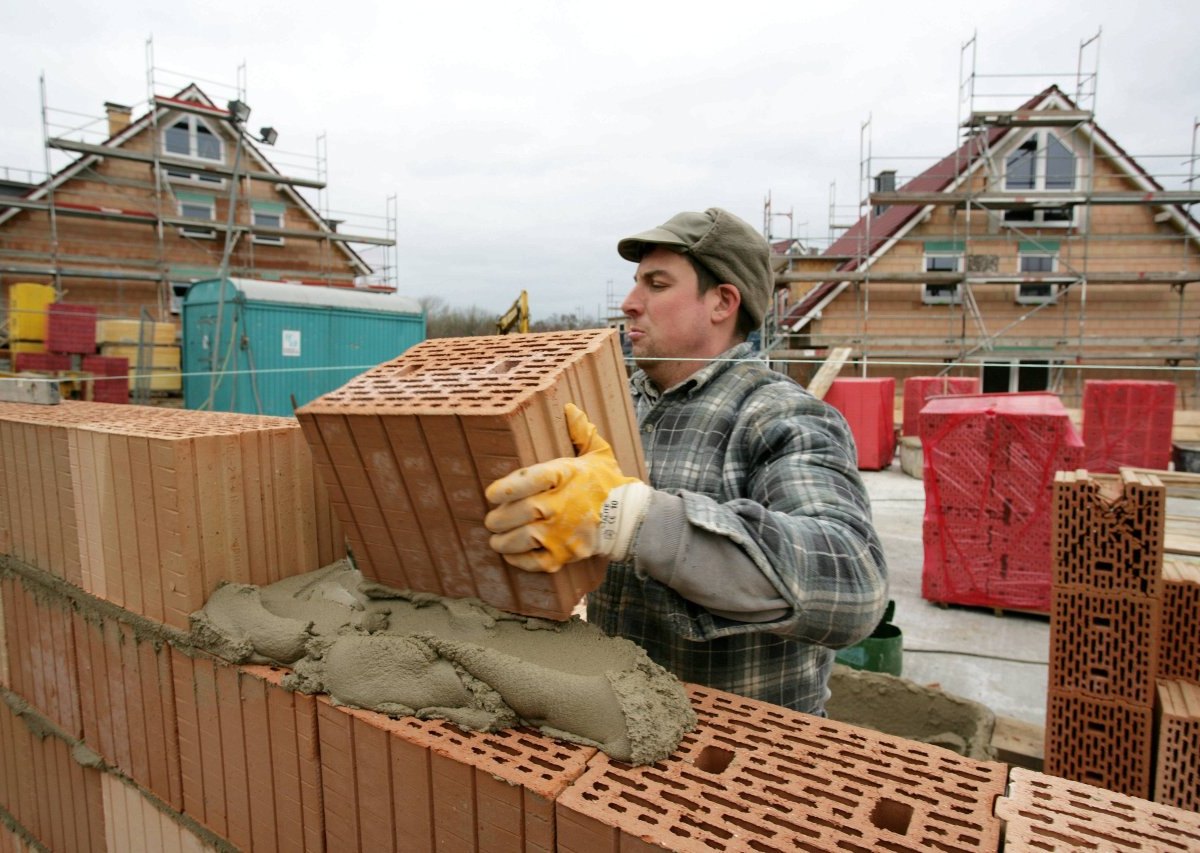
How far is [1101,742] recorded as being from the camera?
3.97 metres

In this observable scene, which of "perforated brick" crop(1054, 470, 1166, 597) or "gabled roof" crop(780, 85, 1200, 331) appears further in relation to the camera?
"gabled roof" crop(780, 85, 1200, 331)

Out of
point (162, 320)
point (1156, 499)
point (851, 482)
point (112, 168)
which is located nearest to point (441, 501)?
point (851, 482)

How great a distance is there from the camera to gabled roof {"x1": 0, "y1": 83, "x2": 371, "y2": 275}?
1853cm

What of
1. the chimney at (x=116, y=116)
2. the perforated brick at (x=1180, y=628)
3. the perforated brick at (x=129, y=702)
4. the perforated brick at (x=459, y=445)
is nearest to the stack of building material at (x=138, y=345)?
the chimney at (x=116, y=116)

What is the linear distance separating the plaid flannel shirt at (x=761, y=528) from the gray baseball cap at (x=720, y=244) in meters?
0.22

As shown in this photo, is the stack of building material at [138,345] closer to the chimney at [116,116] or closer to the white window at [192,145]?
the white window at [192,145]

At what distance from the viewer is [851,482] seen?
1.80 m

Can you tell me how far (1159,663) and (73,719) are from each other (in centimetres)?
532

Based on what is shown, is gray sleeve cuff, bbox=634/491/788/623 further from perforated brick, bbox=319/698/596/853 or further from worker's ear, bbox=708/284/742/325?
worker's ear, bbox=708/284/742/325

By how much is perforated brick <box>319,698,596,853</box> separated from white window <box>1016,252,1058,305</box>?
2151cm

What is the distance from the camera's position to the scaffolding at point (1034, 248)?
18078mm

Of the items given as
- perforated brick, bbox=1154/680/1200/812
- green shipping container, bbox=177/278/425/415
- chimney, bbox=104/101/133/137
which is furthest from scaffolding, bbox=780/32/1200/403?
chimney, bbox=104/101/133/137

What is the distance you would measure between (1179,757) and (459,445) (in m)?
4.04

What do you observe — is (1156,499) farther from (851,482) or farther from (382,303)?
(382,303)
